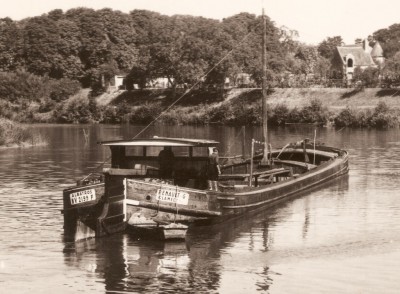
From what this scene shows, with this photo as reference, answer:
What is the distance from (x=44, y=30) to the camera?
580 feet

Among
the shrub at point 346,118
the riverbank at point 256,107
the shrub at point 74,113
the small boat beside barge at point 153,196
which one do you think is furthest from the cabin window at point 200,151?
the shrub at point 74,113

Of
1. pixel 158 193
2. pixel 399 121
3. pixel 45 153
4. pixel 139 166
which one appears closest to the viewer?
pixel 158 193

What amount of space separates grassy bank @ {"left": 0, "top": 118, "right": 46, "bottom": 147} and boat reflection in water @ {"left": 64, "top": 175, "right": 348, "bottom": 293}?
4636 centimetres

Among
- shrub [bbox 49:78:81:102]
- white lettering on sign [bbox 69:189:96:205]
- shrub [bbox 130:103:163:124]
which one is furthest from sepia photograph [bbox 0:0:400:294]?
shrub [bbox 49:78:81:102]

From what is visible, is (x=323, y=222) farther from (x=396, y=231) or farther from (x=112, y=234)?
(x=112, y=234)

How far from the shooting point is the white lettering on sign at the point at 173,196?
1411 inches

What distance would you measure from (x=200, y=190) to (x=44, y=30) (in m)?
146

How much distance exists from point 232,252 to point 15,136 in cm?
5405

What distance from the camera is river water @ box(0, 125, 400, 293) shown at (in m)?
28.8

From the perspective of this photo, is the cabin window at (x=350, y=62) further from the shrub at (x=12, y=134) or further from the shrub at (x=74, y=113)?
the shrub at (x=12, y=134)

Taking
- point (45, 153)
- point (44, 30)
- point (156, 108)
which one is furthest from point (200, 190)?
point (44, 30)

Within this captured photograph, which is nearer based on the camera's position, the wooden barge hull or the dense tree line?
the wooden barge hull

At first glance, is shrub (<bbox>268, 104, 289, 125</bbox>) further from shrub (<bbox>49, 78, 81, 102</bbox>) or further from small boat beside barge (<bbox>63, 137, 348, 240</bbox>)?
small boat beside barge (<bbox>63, 137, 348, 240</bbox>)

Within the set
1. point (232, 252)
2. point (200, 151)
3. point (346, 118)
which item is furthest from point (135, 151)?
point (346, 118)
